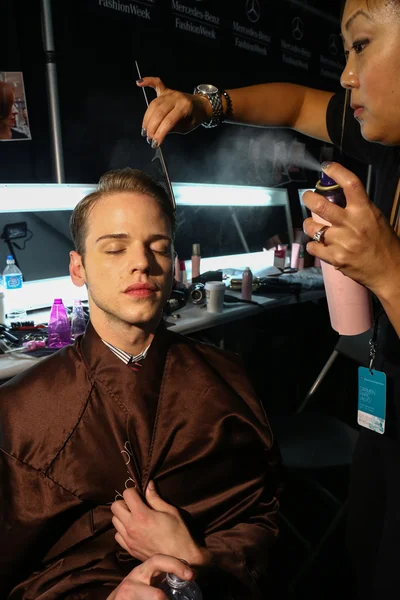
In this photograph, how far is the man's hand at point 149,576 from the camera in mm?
870

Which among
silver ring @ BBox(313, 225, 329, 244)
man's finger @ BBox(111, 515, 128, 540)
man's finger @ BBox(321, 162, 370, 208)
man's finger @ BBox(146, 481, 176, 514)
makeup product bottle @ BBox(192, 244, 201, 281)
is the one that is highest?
man's finger @ BBox(321, 162, 370, 208)

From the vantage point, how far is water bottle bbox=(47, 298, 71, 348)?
1986mm

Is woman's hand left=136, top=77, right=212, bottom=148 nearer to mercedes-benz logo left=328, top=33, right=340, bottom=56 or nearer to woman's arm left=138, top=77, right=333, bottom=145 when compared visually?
woman's arm left=138, top=77, right=333, bottom=145

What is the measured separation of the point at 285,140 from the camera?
4.18 m

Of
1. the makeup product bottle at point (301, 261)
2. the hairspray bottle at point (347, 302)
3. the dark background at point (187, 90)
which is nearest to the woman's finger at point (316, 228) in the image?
the hairspray bottle at point (347, 302)

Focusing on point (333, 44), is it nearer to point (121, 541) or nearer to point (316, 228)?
point (316, 228)

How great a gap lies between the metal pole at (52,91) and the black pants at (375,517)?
88.1 inches

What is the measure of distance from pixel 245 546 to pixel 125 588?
340 millimetres

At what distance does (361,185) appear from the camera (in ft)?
2.70

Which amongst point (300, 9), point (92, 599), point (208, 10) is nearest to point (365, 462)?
point (92, 599)

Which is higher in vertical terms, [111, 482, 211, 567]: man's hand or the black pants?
[111, 482, 211, 567]: man's hand

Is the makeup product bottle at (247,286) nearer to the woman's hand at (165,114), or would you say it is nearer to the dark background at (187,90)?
the dark background at (187,90)

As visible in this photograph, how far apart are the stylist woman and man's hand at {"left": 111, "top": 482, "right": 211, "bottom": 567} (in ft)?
1.81

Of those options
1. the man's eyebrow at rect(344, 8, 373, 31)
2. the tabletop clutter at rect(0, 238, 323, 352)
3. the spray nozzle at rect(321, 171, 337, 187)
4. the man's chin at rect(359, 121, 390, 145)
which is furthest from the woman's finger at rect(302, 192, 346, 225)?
the tabletop clutter at rect(0, 238, 323, 352)
